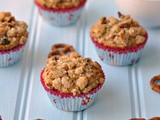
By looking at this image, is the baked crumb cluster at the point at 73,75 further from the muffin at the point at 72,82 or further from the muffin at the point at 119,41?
the muffin at the point at 119,41

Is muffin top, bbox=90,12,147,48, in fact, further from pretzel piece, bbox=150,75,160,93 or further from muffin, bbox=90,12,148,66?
pretzel piece, bbox=150,75,160,93

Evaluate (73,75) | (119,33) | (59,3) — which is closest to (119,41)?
(119,33)

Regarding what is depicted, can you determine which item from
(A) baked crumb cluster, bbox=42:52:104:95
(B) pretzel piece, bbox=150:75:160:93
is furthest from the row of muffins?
(B) pretzel piece, bbox=150:75:160:93

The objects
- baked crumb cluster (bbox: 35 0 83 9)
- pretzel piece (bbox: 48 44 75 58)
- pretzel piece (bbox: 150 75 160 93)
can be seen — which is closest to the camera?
pretzel piece (bbox: 150 75 160 93)

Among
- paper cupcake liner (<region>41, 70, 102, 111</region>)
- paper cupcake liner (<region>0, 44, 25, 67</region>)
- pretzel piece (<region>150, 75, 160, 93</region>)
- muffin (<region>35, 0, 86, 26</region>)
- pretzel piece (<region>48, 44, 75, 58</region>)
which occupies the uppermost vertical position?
muffin (<region>35, 0, 86, 26</region>)

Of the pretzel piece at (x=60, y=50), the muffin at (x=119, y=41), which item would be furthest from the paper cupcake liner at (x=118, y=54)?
the pretzel piece at (x=60, y=50)

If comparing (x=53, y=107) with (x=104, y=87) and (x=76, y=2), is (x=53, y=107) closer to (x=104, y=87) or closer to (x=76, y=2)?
(x=104, y=87)
